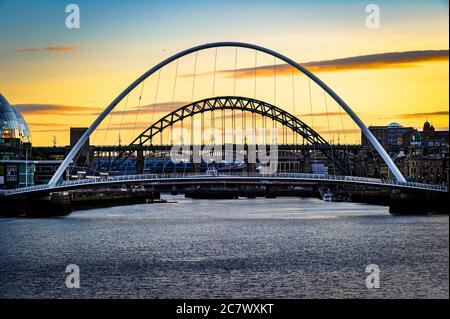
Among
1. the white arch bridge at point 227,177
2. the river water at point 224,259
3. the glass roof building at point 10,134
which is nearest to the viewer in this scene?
the river water at point 224,259

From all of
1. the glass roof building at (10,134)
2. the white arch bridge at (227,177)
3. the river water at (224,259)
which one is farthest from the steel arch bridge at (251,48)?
the glass roof building at (10,134)

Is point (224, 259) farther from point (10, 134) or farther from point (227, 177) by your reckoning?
point (10, 134)

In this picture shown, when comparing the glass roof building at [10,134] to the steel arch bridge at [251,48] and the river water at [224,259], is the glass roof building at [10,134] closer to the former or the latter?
the steel arch bridge at [251,48]

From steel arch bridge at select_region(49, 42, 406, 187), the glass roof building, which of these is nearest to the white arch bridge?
steel arch bridge at select_region(49, 42, 406, 187)

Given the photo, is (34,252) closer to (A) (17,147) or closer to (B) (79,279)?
(B) (79,279)

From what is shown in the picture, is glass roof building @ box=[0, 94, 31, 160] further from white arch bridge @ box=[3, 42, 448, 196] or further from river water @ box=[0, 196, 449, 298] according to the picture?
river water @ box=[0, 196, 449, 298]
